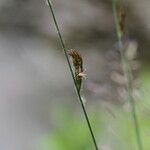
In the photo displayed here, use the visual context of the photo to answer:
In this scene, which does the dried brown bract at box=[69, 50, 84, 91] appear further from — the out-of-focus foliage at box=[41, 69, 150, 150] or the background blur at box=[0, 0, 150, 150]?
the out-of-focus foliage at box=[41, 69, 150, 150]

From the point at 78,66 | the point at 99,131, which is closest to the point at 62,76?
the point at 99,131

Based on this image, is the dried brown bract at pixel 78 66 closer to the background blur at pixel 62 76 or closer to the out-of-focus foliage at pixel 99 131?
the background blur at pixel 62 76

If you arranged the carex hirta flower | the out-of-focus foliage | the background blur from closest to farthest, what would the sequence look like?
the carex hirta flower
the out-of-focus foliage
the background blur

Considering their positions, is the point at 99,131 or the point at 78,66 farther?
the point at 99,131

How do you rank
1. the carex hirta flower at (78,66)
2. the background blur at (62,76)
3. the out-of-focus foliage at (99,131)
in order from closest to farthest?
the carex hirta flower at (78,66), the out-of-focus foliage at (99,131), the background blur at (62,76)

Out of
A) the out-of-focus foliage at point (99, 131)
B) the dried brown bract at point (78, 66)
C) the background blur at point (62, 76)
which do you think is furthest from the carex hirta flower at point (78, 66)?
the out-of-focus foliage at point (99, 131)

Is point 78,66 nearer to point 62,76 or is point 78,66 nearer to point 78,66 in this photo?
point 78,66

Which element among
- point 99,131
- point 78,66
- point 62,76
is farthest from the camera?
point 62,76

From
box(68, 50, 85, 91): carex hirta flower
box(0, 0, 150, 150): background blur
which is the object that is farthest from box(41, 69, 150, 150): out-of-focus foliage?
box(68, 50, 85, 91): carex hirta flower
